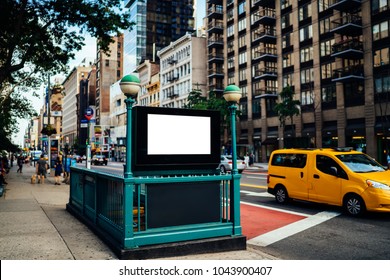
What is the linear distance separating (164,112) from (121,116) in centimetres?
10510

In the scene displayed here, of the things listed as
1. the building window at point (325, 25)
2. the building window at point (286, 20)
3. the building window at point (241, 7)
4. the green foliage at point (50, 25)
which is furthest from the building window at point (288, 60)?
the green foliage at point (50, 25)

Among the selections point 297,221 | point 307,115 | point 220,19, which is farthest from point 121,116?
point 297,221

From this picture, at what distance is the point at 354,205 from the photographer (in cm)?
941

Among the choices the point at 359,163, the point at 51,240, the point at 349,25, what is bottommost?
the point at 51,240

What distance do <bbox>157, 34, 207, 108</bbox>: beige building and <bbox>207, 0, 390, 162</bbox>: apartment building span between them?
403cm

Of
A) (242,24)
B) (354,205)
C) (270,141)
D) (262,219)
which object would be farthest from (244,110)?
(262,219)

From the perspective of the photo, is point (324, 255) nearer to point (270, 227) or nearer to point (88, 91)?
point (270, 227)

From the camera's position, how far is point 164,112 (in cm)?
622

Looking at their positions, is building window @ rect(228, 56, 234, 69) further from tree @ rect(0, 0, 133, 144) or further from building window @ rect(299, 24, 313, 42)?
tree @ rect(0, 0, 133, 144)

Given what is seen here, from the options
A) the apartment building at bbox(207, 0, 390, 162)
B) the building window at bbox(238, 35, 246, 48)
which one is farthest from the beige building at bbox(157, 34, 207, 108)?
the building window at bbox(238, 35, 246, 48)

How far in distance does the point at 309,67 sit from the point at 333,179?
38.4m

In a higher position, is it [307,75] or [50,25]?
[307,75]

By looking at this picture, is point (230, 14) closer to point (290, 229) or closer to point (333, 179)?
point (333, 179)

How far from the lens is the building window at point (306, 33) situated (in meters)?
45.6
